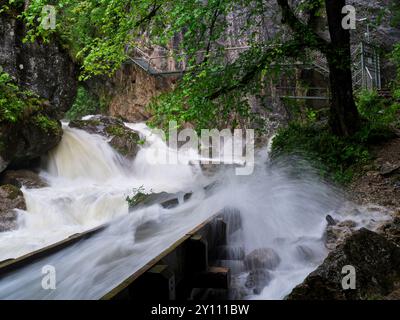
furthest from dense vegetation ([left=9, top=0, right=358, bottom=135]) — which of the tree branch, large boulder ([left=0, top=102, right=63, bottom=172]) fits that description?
large boulder ([left=0, top=102, right=63, bottom=172])

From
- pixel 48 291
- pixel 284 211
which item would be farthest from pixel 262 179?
pixel 48 291

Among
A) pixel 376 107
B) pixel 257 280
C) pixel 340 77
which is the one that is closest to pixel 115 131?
pixel 376 107

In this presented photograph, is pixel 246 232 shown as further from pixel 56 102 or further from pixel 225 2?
pixel 56 102

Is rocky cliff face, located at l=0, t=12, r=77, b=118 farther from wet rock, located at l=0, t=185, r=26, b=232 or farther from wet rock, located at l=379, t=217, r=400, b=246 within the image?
wet rock, located at l=379, t=217, r=400, b=246

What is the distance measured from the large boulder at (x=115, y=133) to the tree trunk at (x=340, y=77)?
9.87 m

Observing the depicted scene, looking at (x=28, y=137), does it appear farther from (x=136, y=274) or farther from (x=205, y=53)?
(x=136, y=274)

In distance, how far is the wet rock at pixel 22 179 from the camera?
37.8ft

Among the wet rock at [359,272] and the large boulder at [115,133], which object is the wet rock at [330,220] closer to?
the wet rock at [359,272]

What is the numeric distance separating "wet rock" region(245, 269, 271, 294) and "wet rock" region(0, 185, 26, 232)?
6942 mm

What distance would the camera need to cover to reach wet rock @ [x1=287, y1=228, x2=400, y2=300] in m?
3.79

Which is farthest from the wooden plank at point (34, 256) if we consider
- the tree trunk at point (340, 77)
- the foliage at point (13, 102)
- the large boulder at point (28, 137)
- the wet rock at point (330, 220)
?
the large boulder at point (28, 137)

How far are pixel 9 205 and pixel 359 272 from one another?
9081 mm

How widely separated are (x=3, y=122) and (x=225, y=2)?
25.4 ft

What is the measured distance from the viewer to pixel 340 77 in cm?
823
